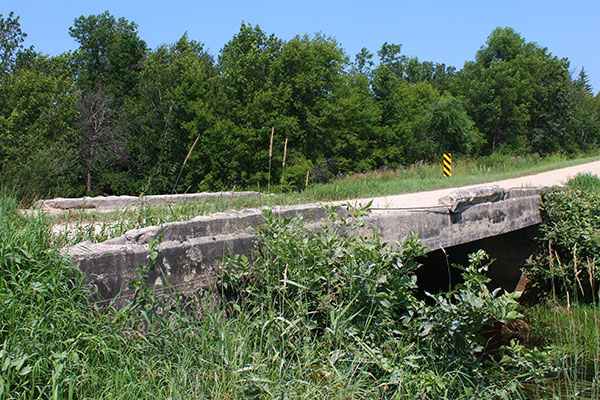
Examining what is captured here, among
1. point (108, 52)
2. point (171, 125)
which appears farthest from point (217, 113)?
point (108, 52)

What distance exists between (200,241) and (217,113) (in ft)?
91.7

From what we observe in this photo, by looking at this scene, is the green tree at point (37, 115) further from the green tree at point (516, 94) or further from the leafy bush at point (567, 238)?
the green tree at point (516, 94)

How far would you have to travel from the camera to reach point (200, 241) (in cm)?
421

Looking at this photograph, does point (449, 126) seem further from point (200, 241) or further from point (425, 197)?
point (200, 241)

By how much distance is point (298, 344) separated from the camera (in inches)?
141

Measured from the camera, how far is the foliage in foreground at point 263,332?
2.93 meters

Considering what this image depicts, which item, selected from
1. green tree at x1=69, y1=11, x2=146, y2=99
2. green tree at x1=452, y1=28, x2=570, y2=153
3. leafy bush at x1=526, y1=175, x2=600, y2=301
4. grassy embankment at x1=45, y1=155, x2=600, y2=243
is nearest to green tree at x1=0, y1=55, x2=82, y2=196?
green tree at x1=69, y1=11, x2=146, y2=99

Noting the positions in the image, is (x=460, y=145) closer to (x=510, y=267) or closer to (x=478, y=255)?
(x=510, y=267)

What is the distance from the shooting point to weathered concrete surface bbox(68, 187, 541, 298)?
11.7 feet

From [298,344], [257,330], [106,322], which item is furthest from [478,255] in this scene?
[106,322]

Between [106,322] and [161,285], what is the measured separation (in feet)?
2.22

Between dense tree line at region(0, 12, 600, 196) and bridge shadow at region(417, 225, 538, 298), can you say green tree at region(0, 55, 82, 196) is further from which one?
bridge shadow at region(417, 225, 538, 298)

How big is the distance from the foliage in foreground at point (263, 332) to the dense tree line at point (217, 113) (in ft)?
51.8

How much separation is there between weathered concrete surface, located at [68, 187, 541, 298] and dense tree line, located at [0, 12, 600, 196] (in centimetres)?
1328
